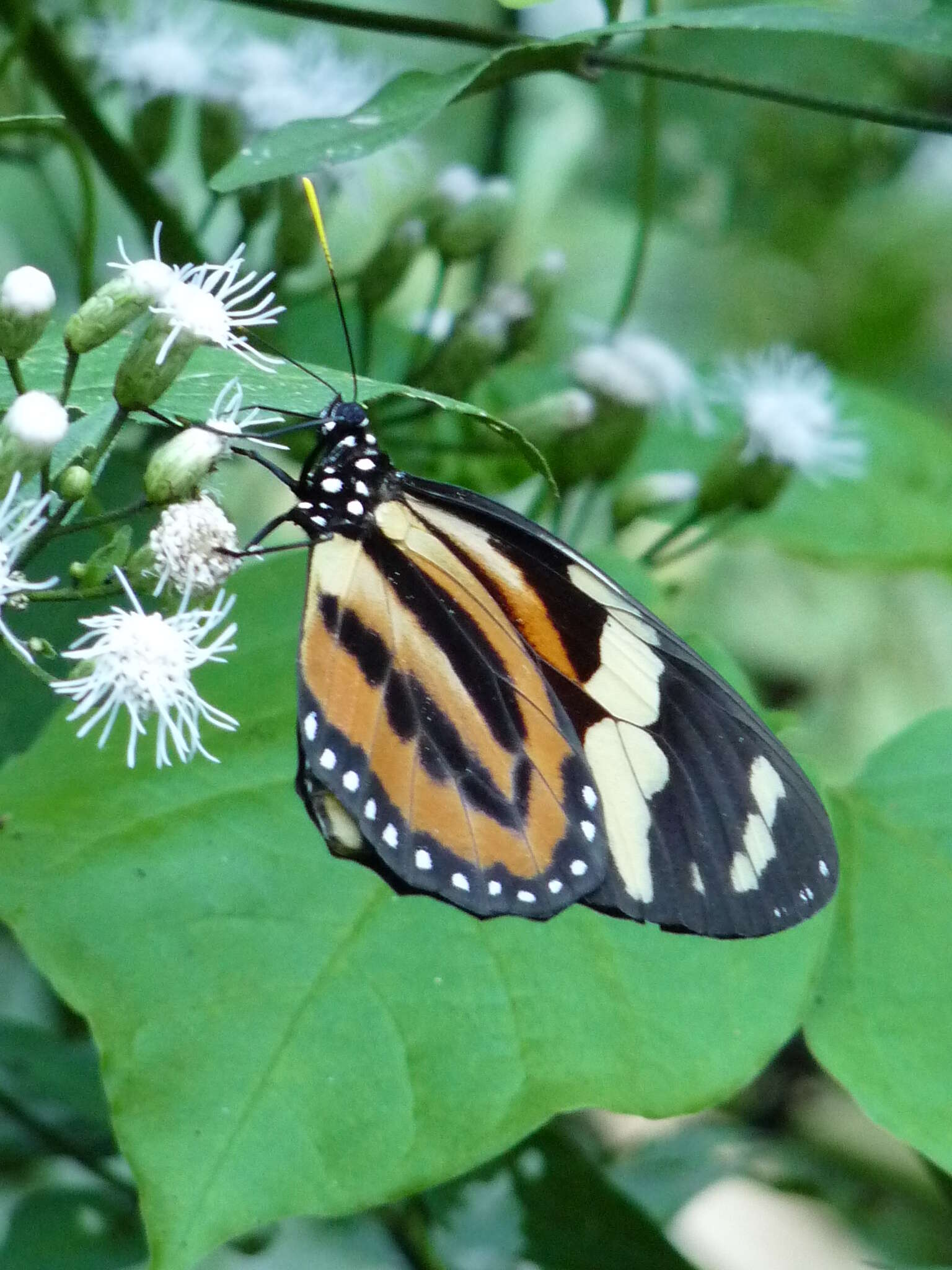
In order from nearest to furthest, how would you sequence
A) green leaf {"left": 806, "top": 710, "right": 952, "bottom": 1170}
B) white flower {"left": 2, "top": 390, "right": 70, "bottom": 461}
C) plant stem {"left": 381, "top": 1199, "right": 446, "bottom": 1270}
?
white flower {"left": 2, "top": 390, "right": 70, "bottom": 461} < green leaf {"left": 806, "top": 710, "right": 952, "bottom": 1170} < plant stem {"left": 381, "top": 1199, "right": 446, "bottom": 1270}

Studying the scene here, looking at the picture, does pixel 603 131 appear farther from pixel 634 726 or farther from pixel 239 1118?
pixel 239 1118

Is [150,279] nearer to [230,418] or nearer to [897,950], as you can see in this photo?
[230,418]

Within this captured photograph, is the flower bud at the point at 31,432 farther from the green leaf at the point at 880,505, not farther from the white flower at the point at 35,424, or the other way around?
the green leaf at the point at 880,505

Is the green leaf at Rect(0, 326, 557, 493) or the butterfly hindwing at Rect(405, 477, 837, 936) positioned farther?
the butterfly hindwing at Rect(405, 477, 837, 936)

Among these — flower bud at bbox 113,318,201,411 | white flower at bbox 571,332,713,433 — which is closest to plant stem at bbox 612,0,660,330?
white flower at bbox 571,332,713,433

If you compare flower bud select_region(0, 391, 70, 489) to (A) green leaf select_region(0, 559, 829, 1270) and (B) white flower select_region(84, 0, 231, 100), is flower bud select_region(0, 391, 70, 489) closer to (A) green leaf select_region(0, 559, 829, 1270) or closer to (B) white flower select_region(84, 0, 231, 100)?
(A) green leaf select_region(0, 559, 829, 1270)

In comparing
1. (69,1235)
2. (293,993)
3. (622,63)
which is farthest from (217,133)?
(69,1235)

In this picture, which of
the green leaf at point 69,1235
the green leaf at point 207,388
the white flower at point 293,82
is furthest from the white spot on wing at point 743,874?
the white flower at point 293,82
